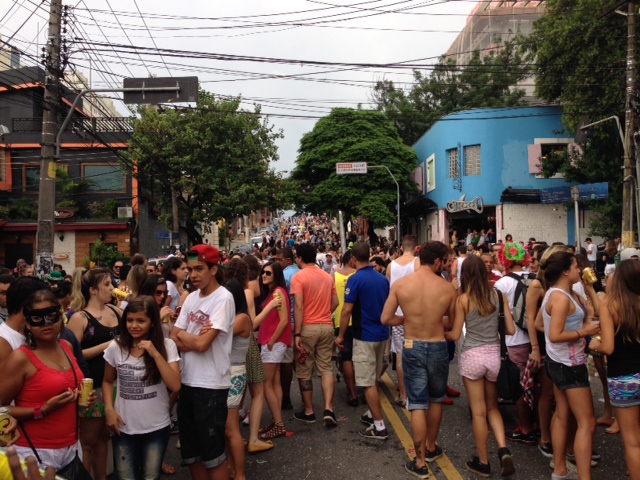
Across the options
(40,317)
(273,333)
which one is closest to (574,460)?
(273,333)

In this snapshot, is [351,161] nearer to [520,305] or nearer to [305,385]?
[305,385]

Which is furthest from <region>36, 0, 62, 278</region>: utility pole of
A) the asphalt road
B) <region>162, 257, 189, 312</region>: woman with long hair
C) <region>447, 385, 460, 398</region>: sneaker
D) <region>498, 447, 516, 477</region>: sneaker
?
<region>498, 447, 516, 477</region>: sneaker

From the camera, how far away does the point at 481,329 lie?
5094 millimetres

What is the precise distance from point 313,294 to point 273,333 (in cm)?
69

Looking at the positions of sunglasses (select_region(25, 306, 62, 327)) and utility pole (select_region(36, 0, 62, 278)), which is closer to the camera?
sunglasses (select_region(25, 306, 62, 327))

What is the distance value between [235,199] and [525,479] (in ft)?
87.5

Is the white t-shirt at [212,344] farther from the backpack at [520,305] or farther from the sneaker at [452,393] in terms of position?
the sneaker at [452,393]

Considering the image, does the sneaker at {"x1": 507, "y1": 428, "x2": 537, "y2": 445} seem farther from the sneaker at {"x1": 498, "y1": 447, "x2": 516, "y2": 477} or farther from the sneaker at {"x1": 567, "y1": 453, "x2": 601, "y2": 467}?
the sneaker at {"x1": 498, "y1": 447, "x2": 516, "y2": 477}

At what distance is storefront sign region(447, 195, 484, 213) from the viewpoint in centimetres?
2877

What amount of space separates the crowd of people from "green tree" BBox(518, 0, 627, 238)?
676 inches

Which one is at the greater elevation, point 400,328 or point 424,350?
point 424,350

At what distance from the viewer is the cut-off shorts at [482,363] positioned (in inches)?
197

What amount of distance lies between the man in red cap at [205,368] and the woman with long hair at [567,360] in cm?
258

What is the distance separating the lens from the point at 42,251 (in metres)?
11.8
